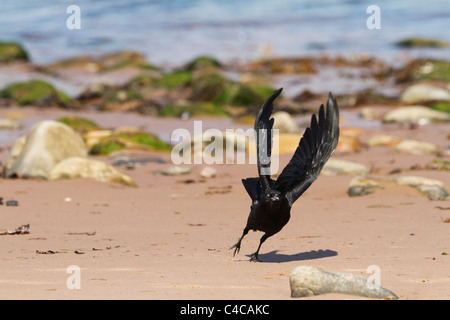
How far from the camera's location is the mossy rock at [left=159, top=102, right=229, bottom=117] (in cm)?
1700

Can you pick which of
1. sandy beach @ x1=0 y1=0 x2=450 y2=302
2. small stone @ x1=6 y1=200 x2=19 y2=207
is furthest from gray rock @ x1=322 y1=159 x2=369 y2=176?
small stone @ x1=6 y1=200 x2=19 y2=207

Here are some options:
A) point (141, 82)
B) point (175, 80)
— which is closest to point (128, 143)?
point (175, 80)

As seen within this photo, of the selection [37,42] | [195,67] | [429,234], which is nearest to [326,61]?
[195,67]

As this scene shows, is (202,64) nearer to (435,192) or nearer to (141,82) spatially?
Answer: (141,82)

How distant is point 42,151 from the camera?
9.59 m

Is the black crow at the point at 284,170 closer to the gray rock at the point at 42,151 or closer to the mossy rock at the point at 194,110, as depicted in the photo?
the gray rock at the point at 42,151

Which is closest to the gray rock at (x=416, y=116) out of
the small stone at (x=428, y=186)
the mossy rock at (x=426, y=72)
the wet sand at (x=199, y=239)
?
the wet sand at (x=199, y=239)

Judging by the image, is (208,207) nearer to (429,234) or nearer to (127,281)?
(429,234)

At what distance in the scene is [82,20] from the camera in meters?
44.9

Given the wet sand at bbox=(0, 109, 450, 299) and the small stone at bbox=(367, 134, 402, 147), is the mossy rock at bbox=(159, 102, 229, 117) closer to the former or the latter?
the small stone at bbox=(367, 134, 402, 147)

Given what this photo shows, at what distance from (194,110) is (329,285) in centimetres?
1321

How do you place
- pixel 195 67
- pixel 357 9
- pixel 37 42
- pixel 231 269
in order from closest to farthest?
pixel 231 269, pixel 195 67, pixel 37 42, pixel 357 9

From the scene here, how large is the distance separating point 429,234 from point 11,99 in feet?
48.3

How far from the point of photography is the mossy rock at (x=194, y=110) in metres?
17.0
